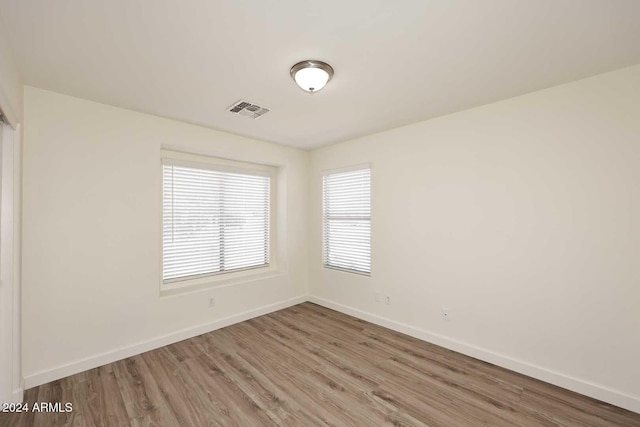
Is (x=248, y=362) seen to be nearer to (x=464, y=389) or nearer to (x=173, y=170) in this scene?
(x=464, y=389)

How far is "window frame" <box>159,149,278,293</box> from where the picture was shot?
3.47 metres

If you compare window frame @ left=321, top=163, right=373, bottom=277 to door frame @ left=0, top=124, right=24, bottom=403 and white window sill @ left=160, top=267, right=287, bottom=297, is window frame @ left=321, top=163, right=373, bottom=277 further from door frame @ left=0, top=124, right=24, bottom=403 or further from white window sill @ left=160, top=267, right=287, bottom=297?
door frame @ left=0, top=124, right=24, bottom=403

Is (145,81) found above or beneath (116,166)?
above

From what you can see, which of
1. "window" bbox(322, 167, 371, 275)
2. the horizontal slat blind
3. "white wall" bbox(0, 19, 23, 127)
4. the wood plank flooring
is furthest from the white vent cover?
the wood plank flooring

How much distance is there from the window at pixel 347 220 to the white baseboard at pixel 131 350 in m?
1.29

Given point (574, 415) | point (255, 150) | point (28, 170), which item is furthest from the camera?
point (255, 150)

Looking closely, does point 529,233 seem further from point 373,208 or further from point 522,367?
point 373,208

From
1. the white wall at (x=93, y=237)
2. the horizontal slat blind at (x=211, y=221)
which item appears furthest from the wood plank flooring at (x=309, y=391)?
the horizontal slat blind at (x=211, y=221)

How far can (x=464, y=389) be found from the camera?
2.36 meters

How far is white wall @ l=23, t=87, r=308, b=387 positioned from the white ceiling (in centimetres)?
36

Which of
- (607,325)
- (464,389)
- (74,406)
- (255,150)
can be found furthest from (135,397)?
(607,325)

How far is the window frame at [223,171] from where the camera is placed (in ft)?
11.4

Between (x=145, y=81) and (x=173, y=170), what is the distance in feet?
4.62

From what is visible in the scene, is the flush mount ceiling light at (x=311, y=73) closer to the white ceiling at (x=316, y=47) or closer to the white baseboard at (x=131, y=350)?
the white ceiling at (x=316, y=47)
